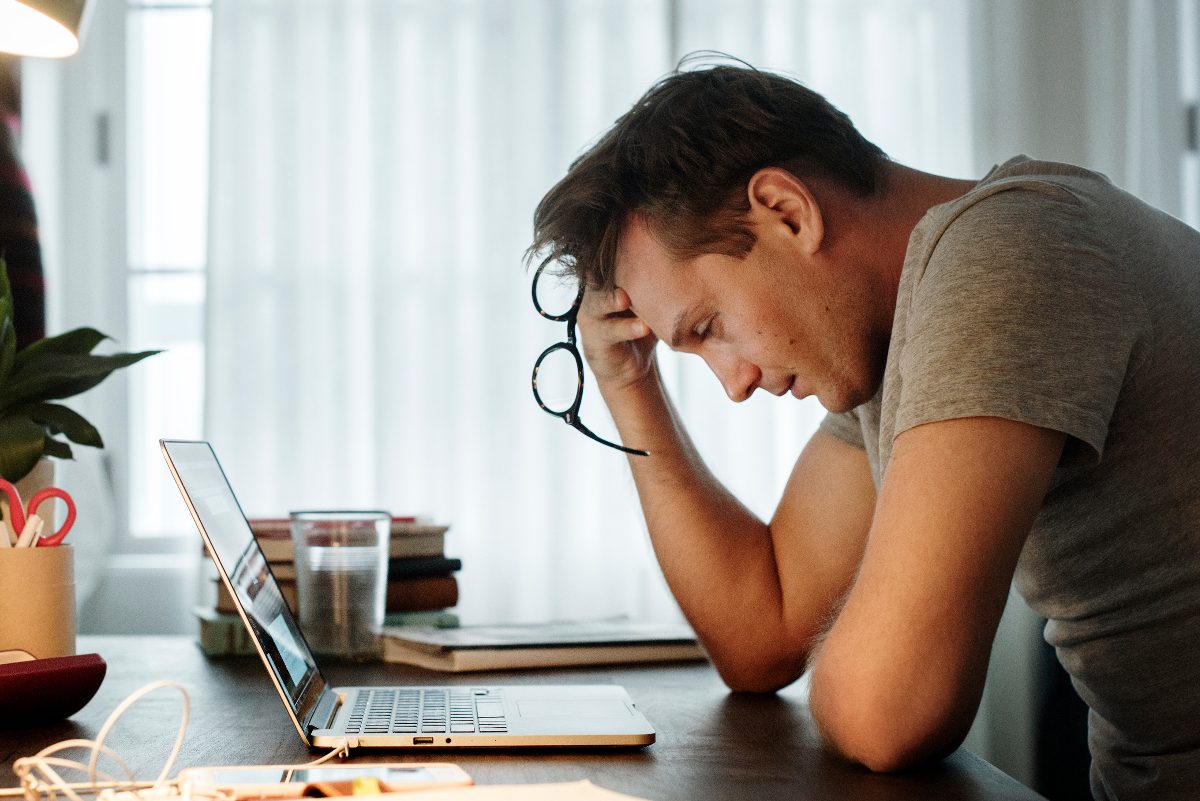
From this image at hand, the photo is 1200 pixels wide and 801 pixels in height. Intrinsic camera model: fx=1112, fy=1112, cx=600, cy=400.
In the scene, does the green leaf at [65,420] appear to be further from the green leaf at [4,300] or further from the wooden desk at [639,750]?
the wooden desk at [639,750]

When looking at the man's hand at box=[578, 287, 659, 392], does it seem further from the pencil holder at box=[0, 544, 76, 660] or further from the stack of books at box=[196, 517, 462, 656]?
the pencil holder at box=[0, 544, 76, 660]

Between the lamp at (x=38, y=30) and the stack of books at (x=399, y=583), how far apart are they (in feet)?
2.00

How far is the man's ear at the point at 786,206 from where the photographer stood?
1.07 meters

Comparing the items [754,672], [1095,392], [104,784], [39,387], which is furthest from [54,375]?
[1095,392]

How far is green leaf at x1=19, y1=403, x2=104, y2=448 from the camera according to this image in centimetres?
118

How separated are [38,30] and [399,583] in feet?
2.58

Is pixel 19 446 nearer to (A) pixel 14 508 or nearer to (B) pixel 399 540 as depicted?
(A) pixel 14 508

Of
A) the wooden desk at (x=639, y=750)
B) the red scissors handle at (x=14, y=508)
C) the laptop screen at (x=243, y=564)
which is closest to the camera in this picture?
the wooden desk at (x=639, y=750)

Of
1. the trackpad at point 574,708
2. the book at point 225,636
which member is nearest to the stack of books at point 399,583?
the book at point 225,636

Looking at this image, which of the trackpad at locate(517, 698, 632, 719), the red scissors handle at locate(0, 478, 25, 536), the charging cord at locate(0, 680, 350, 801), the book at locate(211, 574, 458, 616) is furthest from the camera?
the book at locate(211, 574, 458, 616)

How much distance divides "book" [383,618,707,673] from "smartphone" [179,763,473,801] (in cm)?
48

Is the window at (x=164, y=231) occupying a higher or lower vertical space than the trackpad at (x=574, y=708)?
higher

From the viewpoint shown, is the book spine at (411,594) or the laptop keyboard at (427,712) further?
the book spine at (411,594)

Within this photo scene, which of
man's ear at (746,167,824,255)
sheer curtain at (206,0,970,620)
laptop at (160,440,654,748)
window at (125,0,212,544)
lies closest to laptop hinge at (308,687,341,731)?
laptop at (160,440,654,748)
